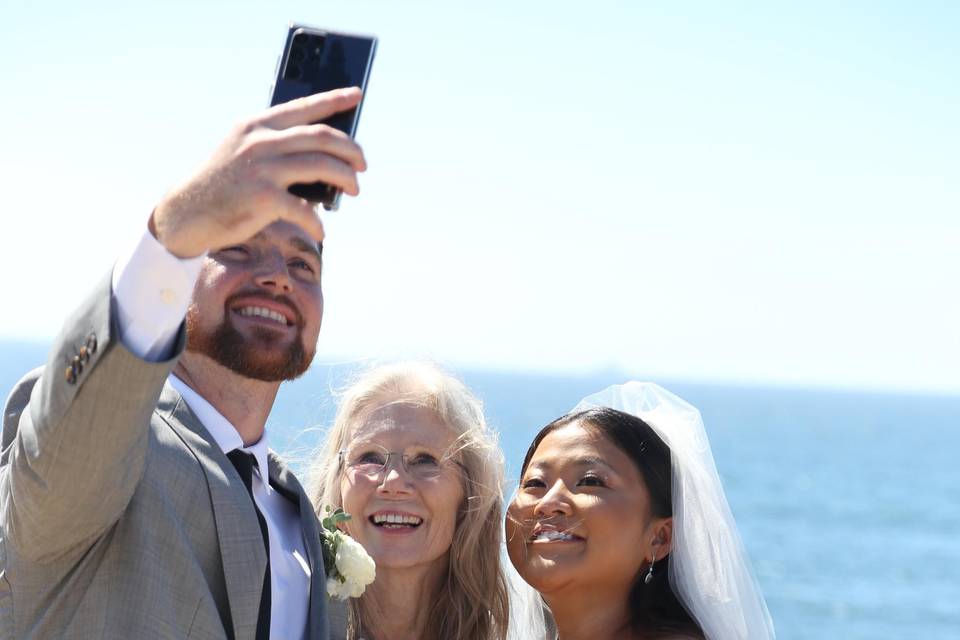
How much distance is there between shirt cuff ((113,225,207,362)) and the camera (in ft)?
8.05

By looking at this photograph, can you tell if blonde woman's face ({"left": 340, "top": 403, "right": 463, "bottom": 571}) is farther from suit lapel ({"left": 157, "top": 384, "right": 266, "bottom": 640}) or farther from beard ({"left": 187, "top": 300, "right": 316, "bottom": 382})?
suit lapel ({"left": 157, "top": 384, "right": 266, "bottom": 640})

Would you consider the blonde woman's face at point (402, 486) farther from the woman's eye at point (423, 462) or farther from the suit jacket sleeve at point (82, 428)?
the suit jacket sleeve at point (82, 428)

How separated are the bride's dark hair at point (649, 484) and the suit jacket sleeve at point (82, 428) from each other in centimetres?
304

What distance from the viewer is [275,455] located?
420 centimetres

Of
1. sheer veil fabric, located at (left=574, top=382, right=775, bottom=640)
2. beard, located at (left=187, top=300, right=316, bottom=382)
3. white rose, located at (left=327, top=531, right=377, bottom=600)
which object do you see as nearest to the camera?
beard, located at (left=187, top=300, right=316, bottom=382)

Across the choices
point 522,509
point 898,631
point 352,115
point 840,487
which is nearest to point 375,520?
point 522,509

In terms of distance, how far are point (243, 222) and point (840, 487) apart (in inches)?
2842

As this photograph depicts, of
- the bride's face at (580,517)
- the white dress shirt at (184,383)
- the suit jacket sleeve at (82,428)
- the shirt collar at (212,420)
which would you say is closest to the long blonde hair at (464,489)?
the bride's face at (580,517)

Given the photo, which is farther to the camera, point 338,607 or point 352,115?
point 338,607

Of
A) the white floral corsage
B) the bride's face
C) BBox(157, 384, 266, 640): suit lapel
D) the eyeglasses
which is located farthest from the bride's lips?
BBox(157, 384, 266, 640): suit lapel

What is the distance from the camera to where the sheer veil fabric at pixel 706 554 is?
17.7 feet

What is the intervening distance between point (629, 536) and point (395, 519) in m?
1.01

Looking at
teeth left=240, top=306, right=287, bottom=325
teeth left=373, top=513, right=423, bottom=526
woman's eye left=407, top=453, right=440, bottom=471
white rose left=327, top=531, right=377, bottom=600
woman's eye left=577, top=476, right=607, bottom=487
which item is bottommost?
white rose left=327, top=531, right=377, bottom=600

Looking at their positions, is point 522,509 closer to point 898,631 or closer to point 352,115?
point 352,115
